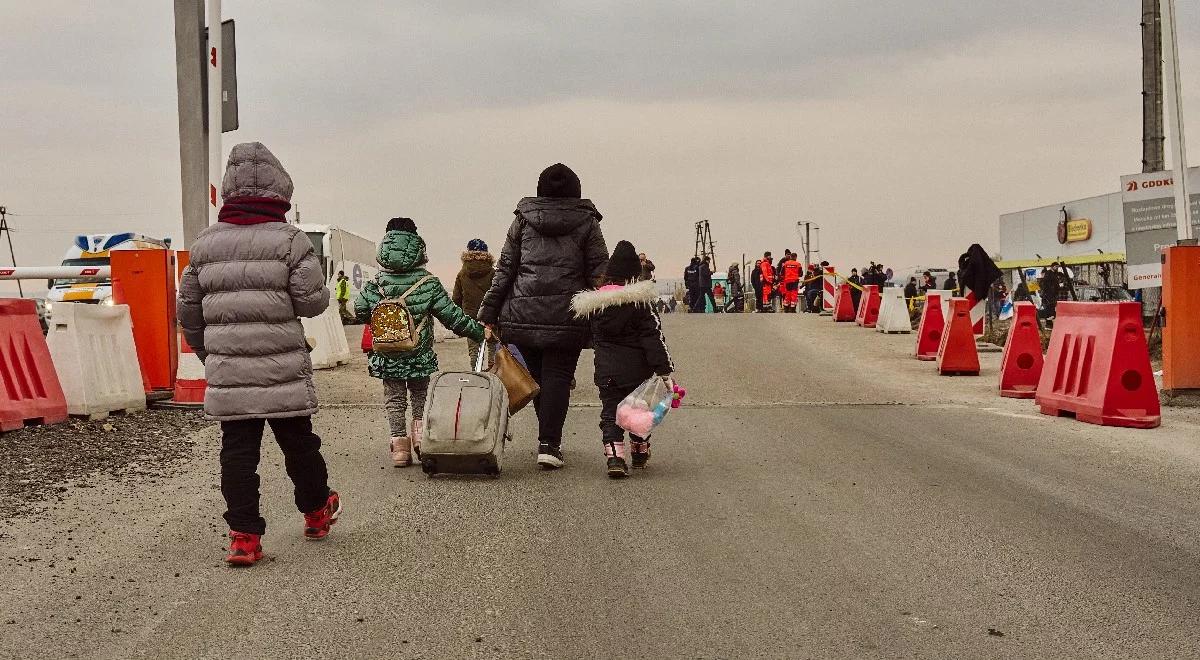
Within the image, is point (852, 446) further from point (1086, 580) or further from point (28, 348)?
point (28, 348)

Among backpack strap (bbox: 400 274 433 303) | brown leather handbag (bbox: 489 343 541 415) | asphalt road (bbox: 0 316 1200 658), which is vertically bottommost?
asphalt road (bbox: 0 316 1200 658)

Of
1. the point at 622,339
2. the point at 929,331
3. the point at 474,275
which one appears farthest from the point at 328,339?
the point at 622,339

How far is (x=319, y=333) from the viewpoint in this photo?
18.0 m

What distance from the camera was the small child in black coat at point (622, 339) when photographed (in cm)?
812

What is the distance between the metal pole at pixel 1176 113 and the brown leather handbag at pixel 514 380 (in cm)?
1130

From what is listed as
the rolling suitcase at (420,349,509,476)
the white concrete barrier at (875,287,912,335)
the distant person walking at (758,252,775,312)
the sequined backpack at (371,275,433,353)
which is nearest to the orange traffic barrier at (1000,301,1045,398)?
the rolling suitcase at (420,349,509,476)

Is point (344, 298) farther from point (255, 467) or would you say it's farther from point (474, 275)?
point (255, 467)

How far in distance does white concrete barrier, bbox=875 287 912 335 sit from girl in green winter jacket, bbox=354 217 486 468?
17.7 metres

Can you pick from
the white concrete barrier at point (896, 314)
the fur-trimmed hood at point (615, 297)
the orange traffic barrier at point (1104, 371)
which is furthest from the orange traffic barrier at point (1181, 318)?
the white concrete barrier at point (896, 314)

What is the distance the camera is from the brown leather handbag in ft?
27.7

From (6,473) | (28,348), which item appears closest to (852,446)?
(6,473)

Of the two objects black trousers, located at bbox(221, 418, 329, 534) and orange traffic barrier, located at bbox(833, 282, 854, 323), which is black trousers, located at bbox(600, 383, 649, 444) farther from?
orange traffic barrier, located at bbox(833, 282, 854, 323)

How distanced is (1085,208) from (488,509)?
4460 cm

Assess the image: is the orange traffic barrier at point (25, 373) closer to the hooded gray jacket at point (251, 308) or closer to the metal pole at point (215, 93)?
the metal pole at point (215, 93)
